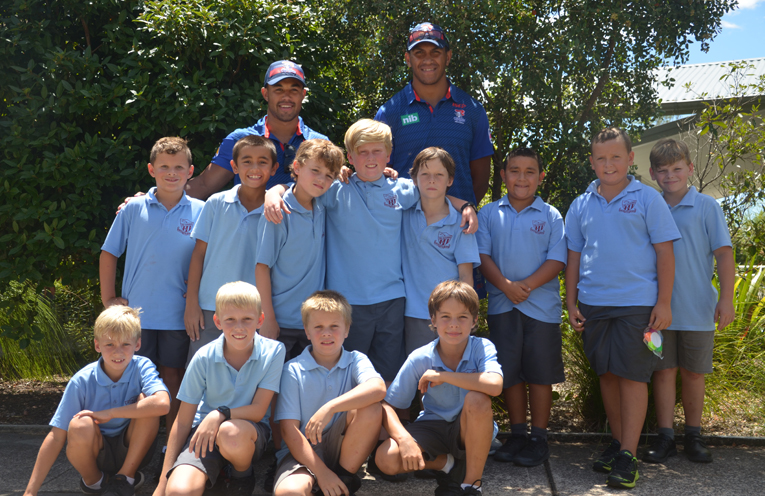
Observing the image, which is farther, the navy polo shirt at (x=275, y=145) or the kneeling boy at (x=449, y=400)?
the navy polo shirt at (x=275, y=145)

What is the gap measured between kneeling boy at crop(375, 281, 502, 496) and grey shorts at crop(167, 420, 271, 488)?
0.61 metres

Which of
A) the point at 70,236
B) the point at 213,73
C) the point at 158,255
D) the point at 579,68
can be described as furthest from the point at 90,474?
the point at 579,68

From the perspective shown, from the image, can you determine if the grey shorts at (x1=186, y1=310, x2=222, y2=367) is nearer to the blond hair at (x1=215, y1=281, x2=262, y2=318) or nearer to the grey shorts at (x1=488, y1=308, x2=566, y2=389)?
the blond hair at (x1=215, y1=281, x2=262, y2=318)

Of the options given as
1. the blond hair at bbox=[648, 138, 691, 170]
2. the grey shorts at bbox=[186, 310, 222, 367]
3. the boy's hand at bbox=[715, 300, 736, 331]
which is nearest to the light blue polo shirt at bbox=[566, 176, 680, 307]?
the blond hair at bbox=[648, 138, 691, 170]

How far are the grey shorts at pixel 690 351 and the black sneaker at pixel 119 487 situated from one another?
3.13 m

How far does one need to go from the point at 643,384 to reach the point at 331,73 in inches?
136

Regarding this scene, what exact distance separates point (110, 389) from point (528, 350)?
7.97ft

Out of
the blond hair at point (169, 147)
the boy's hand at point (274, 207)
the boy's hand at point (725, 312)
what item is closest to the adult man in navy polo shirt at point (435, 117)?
the boy's hand at point (274, 207)

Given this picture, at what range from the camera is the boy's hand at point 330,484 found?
2922 millimetres

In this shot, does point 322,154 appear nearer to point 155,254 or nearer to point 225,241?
point 225,241

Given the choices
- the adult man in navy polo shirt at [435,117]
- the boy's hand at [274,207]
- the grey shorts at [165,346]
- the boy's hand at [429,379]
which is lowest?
the boy's hand at [429,379]

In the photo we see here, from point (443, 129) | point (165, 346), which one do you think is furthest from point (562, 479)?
point (165, 346)

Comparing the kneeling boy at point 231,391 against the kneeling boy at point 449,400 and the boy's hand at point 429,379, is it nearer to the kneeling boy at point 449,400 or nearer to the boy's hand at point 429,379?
the kneeling boy at point 449,400

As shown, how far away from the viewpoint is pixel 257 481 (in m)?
3.55
